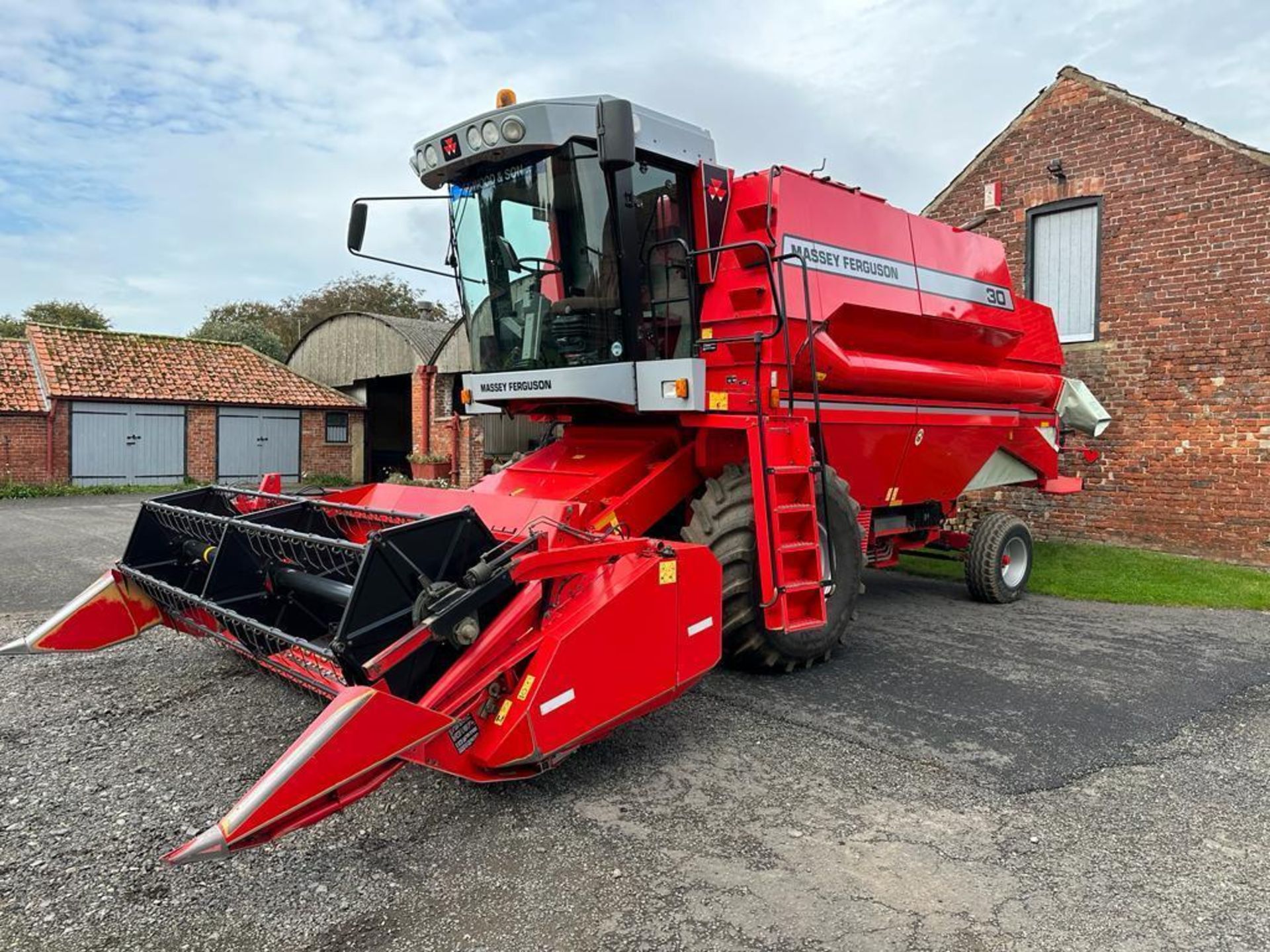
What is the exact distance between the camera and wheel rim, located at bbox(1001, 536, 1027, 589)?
777cm

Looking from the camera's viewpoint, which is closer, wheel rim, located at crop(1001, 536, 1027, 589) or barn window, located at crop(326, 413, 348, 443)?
wheel rim, located at crop(1001, 536, 1027, 589)

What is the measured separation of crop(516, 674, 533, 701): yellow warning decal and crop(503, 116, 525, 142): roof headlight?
289 centimetres

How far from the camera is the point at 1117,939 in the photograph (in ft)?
8.47

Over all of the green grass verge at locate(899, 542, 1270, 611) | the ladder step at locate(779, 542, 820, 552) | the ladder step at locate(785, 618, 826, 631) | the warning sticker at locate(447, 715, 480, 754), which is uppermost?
the ladder step at locate(779, 542, 820, 552)

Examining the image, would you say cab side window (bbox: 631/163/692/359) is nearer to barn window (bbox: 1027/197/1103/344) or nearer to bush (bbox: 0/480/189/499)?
barn window (bbox: 1027/197/1103/344)

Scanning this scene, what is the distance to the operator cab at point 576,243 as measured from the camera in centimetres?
471

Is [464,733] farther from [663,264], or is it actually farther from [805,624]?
[663,264]

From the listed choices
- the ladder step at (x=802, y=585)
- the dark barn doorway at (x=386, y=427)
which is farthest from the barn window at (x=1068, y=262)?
the dark barn doorway at (x=386, y=427)

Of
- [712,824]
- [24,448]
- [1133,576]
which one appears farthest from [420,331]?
[712,824]

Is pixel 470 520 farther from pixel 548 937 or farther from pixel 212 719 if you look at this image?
pixel 212 719

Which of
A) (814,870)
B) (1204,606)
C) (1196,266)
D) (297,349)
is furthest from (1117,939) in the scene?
(297,349)

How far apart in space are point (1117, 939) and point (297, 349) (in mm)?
24773

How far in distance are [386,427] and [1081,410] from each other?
1877cm

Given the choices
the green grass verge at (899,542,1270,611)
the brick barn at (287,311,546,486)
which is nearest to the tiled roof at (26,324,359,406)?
the brick barn at (287,311,546,486)
